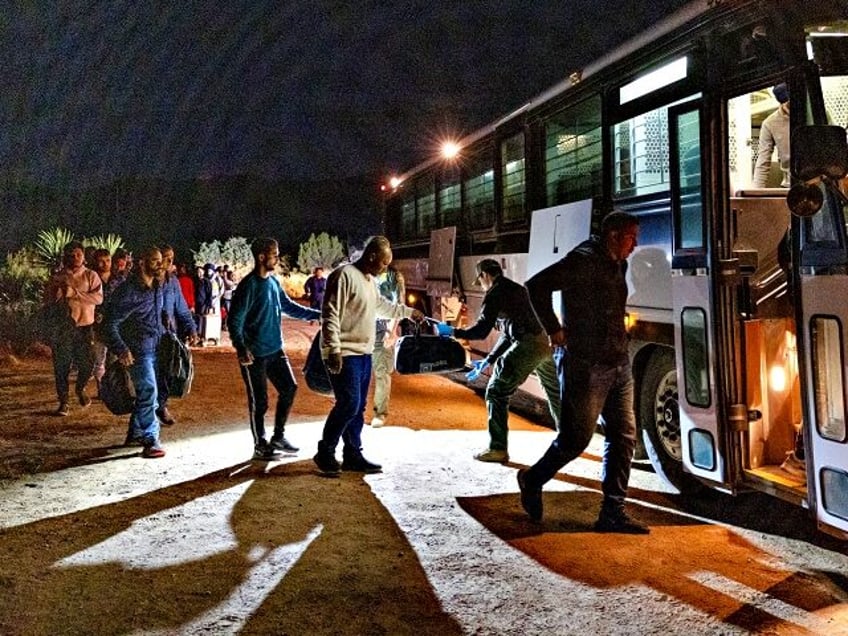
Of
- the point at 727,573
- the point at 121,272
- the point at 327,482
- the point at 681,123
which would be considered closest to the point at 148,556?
the point at 327,482

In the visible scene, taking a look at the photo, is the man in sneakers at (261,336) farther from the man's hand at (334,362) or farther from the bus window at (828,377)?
the bus window at (828,377)

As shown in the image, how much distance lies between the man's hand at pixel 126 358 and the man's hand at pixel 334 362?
2175 millimetres

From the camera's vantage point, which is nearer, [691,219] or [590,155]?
[691,219]

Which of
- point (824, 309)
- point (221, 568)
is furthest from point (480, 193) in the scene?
point (221, 568)

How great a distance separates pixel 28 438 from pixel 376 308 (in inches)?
153

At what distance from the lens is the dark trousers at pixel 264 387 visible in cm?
723

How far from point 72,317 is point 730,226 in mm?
7286

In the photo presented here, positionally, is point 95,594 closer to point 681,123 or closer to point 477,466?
A: point 477,466

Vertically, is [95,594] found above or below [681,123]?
below

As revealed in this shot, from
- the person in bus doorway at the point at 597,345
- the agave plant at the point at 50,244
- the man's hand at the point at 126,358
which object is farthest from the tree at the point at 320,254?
the person in bus doorway at the point at 597,345

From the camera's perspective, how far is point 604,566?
4820mm

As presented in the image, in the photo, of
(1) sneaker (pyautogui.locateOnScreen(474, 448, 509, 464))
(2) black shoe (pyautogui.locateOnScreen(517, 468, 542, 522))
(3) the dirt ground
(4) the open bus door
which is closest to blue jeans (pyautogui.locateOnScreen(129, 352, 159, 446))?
(3) the dirt ground

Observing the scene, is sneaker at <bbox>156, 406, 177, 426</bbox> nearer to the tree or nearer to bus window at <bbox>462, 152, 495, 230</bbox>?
bus window at <bbox>462, 152, 495, 230</bbox>

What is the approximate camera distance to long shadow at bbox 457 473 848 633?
433 cm
